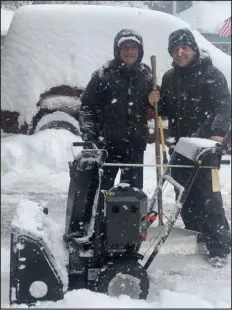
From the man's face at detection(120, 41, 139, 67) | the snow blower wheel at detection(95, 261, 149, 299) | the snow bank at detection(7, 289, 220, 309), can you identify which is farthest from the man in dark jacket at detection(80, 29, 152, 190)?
the snow bank at detection(7, 289, 220, 309)

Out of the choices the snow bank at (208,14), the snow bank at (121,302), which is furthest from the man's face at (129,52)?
the snow bank at (121,302)

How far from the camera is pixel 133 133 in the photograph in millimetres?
3551

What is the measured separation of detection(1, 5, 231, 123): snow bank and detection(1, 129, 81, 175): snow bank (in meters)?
0.32

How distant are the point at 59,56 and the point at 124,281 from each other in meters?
3.78

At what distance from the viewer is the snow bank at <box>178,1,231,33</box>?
434cm

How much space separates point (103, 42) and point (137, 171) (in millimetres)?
2516

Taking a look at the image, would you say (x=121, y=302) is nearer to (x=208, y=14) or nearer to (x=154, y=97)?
(x=154, y=97)

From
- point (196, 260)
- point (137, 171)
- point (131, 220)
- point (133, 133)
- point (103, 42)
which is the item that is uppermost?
point (103, 42)

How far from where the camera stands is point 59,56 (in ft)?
19.1

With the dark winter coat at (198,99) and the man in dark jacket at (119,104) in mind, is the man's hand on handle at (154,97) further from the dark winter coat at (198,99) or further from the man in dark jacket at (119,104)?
the dark winter coat at (198,99)

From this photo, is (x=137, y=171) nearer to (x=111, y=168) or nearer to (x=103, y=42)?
(x=111, y=168)

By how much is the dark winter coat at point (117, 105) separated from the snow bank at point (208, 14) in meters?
1.13

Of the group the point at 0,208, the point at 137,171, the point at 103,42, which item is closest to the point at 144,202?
the point at 137,171

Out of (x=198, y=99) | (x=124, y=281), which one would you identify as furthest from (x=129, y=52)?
(x=124, y=281)
